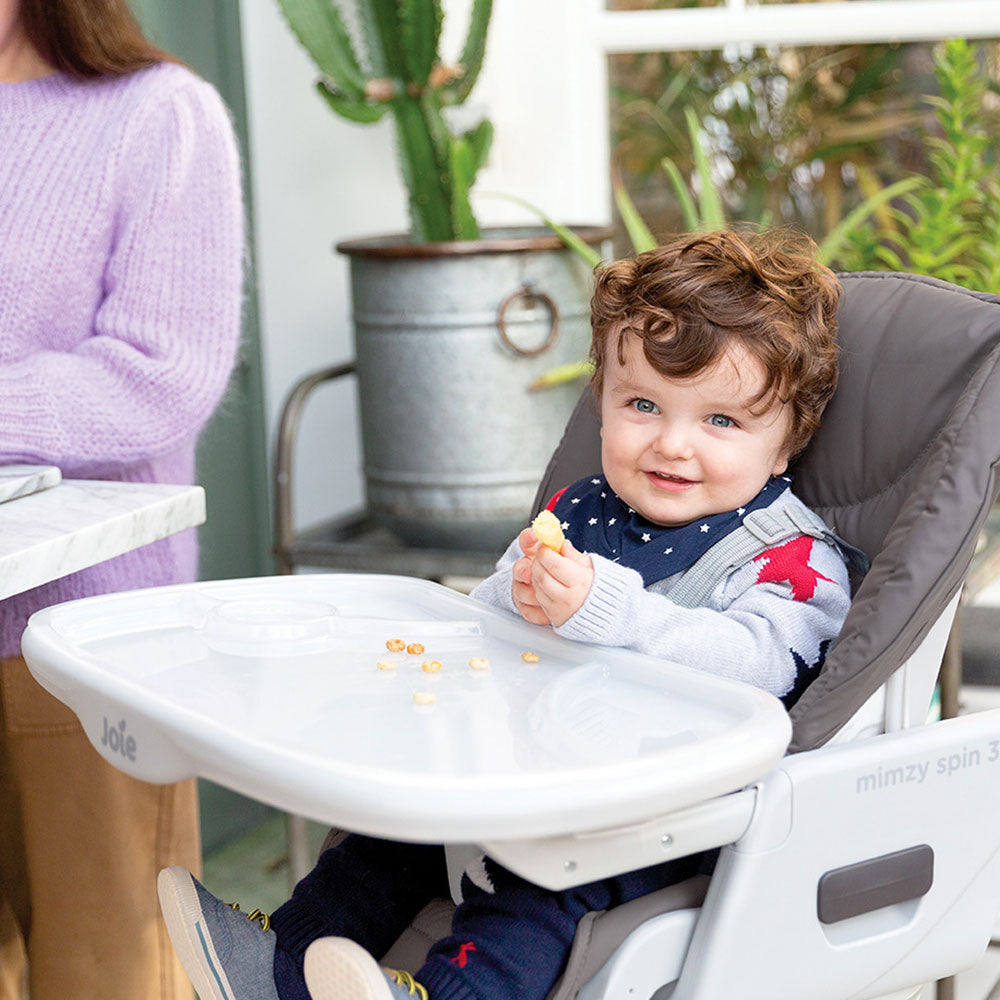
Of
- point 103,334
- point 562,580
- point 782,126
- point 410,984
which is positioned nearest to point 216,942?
point 410,984


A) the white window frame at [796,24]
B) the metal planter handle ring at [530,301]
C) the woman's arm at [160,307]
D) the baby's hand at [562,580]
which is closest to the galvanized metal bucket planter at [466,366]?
the metal planter handle ring at [530,301]

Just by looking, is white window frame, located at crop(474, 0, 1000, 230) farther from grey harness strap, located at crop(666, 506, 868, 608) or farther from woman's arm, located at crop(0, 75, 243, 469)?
grey harness strap, located at crop(666, 506, 868, 608)

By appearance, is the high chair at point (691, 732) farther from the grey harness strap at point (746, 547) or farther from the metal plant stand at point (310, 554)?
the metal plant stand at point (310, 554)

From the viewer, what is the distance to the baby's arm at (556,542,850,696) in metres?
1.11

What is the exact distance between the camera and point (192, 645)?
1.13 m

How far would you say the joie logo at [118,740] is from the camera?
0.98 meters

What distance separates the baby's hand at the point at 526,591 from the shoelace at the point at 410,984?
0.30m

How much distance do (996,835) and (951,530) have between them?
0.26 metres

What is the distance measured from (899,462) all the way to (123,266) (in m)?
0.79

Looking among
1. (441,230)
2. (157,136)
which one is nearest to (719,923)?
(157,136)

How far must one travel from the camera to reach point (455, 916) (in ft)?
3.60

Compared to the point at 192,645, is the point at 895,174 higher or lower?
higher

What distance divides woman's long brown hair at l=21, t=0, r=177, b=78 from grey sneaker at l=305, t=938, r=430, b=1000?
3.12ft

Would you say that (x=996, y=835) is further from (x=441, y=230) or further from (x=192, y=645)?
(x=441, y=230)
